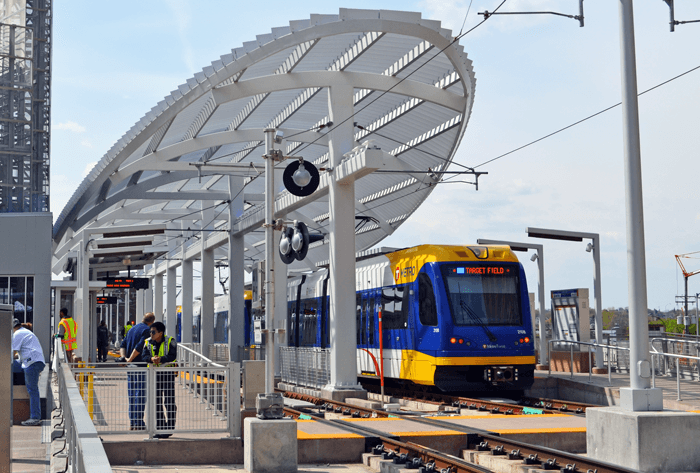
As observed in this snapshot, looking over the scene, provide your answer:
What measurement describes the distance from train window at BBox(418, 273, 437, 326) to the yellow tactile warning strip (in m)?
5.49

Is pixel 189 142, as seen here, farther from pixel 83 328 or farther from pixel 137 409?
pixel 137 409

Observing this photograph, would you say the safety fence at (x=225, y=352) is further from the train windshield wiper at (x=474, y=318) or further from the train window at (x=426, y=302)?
the train windshield wiper at (x=474, y=318)

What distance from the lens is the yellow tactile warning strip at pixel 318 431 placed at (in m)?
10.7

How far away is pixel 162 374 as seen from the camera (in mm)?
11695

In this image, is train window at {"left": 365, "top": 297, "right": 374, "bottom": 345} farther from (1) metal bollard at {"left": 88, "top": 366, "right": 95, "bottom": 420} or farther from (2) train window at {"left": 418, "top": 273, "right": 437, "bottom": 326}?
(1) metal bollard at {"left": 88, "top": 366, "right": 95, "bottom": 420}

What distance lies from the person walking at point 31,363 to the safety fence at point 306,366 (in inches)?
339

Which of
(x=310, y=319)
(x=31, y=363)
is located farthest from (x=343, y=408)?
(x=310, y=319)

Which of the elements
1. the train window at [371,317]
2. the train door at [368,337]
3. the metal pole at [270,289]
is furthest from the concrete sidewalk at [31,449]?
the train window at [371,317]

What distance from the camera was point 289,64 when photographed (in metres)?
21.7

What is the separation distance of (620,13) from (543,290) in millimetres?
16272

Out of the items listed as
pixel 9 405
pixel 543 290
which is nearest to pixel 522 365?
pixel 543 290

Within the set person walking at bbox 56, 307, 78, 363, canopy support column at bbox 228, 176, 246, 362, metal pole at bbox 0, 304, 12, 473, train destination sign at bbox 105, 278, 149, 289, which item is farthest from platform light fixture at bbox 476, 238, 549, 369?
metal pole at bbox 0, 304, 12, 473

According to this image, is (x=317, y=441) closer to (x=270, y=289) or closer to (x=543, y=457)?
(x=270, y=289)

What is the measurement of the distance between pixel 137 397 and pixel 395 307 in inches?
354
